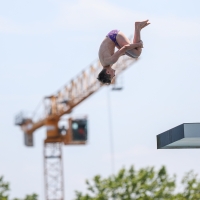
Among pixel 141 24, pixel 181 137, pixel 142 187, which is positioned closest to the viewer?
pixel 141 24

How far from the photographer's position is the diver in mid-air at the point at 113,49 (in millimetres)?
22172

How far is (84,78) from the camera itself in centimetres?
9944

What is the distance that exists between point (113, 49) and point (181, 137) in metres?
2.58

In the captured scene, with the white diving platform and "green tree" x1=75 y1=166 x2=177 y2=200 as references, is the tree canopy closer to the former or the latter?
"green tree" x1=75 y1=166 x2=177 y2=200

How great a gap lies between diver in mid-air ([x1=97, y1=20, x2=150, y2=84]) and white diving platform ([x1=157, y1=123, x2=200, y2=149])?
2147 millimetres

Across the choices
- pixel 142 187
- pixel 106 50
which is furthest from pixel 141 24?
pixel 142 187

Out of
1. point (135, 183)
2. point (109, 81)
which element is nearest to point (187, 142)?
point (109, 81)

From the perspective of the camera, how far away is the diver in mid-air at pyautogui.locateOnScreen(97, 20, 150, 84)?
22172 millimetres

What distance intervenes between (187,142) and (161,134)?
68cm

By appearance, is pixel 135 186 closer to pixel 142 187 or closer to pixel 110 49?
pixel 142 187

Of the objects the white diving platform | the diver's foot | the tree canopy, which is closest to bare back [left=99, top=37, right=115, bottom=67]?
the diver's foot

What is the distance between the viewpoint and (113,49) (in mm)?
22547

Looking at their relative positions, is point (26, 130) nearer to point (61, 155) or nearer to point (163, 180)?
point (61, 155)

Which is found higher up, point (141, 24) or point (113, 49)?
point (141, 24)
